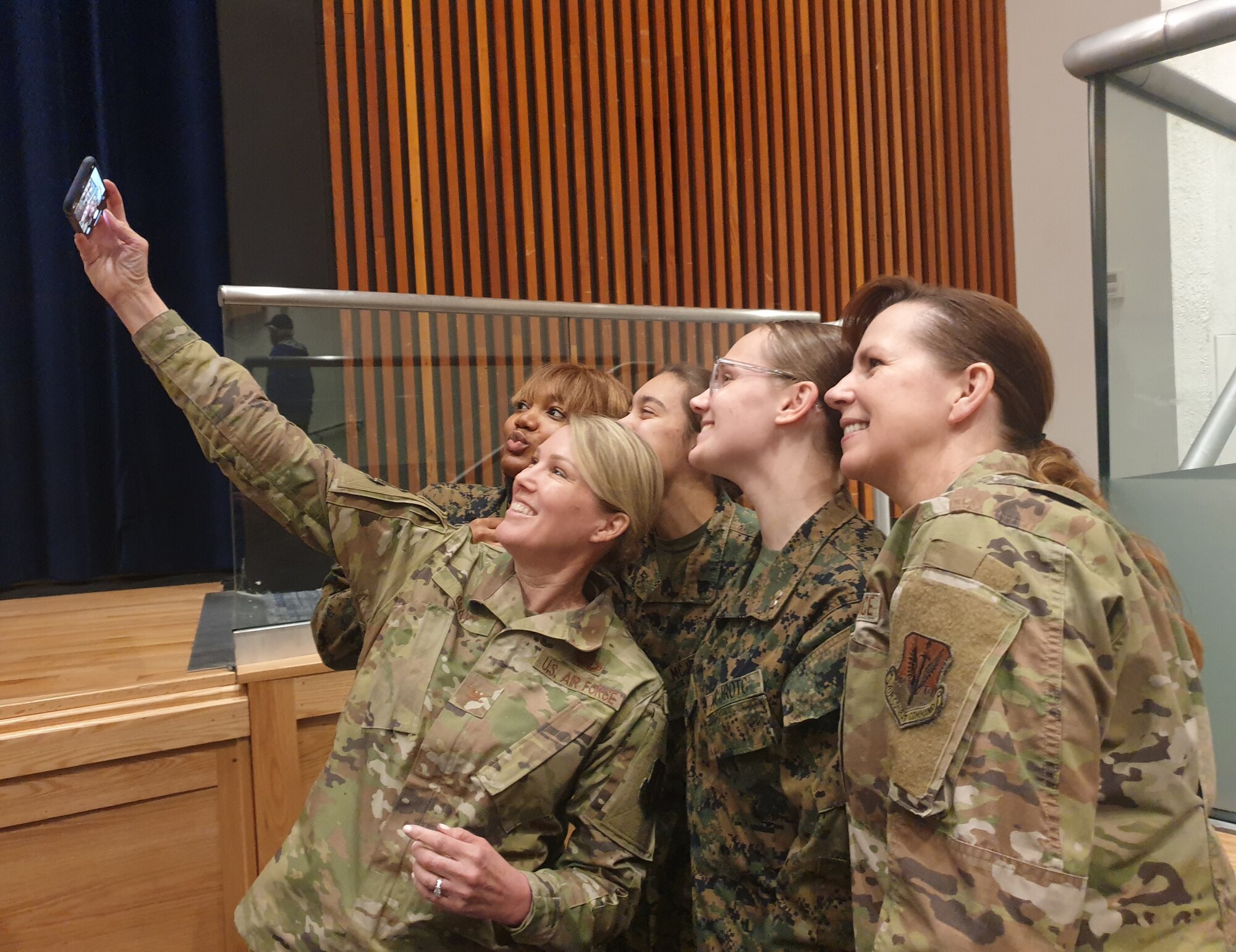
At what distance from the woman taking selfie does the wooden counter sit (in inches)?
30.5

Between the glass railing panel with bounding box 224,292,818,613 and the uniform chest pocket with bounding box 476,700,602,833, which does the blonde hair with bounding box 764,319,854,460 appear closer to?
the uniform chest pocket with bounding box 476,700,602,833

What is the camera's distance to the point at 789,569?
1442mm

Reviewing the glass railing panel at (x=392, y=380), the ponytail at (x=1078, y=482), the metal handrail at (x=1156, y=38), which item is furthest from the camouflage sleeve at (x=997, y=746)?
the glass railing panel at (x=392, y=380)

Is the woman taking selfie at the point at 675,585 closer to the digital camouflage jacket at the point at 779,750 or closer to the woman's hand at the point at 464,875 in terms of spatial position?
the digital camouflage jacket at the point at 779,750

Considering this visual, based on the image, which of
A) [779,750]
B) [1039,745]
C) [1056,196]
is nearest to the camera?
[1039,745]

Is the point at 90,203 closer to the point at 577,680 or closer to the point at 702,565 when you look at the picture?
the point at 577,680

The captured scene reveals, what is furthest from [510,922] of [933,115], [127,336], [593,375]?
[933,115]

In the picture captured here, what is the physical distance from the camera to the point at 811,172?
464 centimetres

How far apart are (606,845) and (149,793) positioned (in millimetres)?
1091

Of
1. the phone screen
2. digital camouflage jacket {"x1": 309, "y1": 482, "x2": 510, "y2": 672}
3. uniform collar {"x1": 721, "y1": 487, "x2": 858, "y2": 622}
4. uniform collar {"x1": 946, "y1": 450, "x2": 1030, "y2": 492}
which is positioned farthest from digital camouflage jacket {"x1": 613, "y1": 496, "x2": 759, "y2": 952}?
the phone screen

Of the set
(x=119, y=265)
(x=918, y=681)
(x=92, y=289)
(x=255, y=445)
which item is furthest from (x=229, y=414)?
(x=92, y=289)

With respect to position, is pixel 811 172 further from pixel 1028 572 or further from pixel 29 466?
pixel 1028 572

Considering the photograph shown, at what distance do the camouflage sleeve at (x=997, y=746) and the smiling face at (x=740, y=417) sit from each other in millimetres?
597

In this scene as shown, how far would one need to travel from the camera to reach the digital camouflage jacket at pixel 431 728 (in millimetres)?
1398
